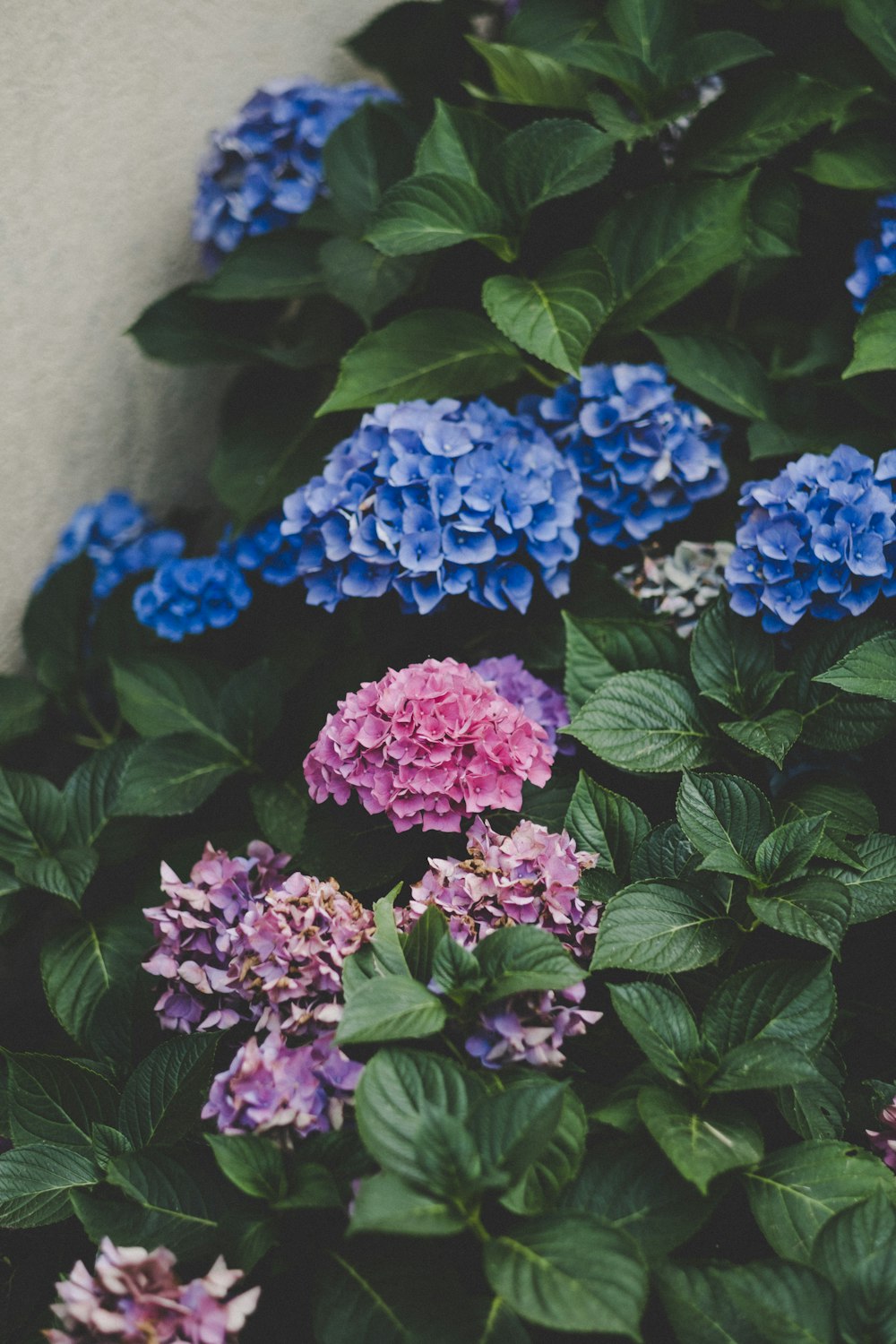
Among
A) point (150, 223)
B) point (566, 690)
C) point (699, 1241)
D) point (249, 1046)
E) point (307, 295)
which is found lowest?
point (699, 1241)

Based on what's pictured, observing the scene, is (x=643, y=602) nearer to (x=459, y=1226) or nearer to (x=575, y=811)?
(x=575, y=811)

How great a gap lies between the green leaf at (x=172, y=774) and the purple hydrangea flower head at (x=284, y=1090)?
55 cm

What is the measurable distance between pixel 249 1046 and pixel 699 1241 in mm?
544

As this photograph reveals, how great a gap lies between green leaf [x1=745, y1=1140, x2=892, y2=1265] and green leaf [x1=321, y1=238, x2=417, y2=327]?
1.37 metres

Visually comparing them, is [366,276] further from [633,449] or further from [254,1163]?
[254,1163]

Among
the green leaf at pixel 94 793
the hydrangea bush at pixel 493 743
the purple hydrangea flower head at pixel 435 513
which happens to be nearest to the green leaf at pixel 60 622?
the hydrangea bush at pixel 493 743

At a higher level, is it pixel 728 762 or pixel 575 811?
pixel 575 811

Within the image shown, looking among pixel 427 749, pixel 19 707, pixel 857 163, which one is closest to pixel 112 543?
pixel 19 707

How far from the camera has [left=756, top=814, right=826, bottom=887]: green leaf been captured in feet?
3.90

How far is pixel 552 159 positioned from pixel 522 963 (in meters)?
1.24

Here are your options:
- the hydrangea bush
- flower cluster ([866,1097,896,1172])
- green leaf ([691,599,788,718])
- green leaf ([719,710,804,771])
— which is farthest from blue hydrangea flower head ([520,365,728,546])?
flower cluster ([866,1097,896,1172])

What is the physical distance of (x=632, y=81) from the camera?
69.1 inches

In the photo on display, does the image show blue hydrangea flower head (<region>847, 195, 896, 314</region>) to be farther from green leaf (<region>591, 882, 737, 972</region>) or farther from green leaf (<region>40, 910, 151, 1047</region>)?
green leaf (<region>40, 910, 151, 1047</region>)

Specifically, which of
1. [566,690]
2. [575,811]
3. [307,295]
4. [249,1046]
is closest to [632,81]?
[307,295]
